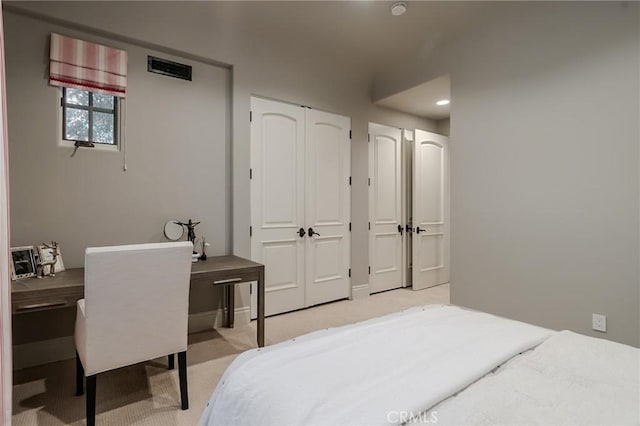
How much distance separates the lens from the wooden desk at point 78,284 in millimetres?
1794

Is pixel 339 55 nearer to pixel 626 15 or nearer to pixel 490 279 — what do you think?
pixel 626 15

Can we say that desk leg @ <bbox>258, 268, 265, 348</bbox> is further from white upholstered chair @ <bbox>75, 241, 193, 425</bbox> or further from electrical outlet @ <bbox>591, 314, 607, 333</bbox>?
electrical outlet @ <bbox>591, 314, 607, 333</bbox>

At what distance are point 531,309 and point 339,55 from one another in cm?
325

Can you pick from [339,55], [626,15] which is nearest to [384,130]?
[339,55]

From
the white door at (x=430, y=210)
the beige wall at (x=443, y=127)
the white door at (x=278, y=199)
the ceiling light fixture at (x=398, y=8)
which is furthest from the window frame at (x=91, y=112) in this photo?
the beige wall at (x=443, y=127)

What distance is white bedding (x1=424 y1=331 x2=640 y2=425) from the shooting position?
788 mm

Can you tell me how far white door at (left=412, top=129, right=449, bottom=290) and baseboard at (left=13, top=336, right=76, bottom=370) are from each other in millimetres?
3851

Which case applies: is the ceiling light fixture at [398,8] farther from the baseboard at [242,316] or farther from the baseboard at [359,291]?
the baseboard at [242,316]

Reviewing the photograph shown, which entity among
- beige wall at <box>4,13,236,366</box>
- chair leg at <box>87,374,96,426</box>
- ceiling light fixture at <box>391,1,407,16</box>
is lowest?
chair leg at <box>87,374,96,426</box>

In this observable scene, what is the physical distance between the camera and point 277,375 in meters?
0.98

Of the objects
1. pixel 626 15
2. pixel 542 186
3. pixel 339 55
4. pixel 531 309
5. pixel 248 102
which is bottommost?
pixel 531 309

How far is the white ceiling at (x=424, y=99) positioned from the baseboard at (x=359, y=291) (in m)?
2.42

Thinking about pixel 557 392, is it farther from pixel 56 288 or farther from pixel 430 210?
pixel 430 210

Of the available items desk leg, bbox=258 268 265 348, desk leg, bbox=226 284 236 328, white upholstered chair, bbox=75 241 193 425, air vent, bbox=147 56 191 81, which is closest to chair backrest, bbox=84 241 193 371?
white upholstered chair, bbox=75 241 193 425
